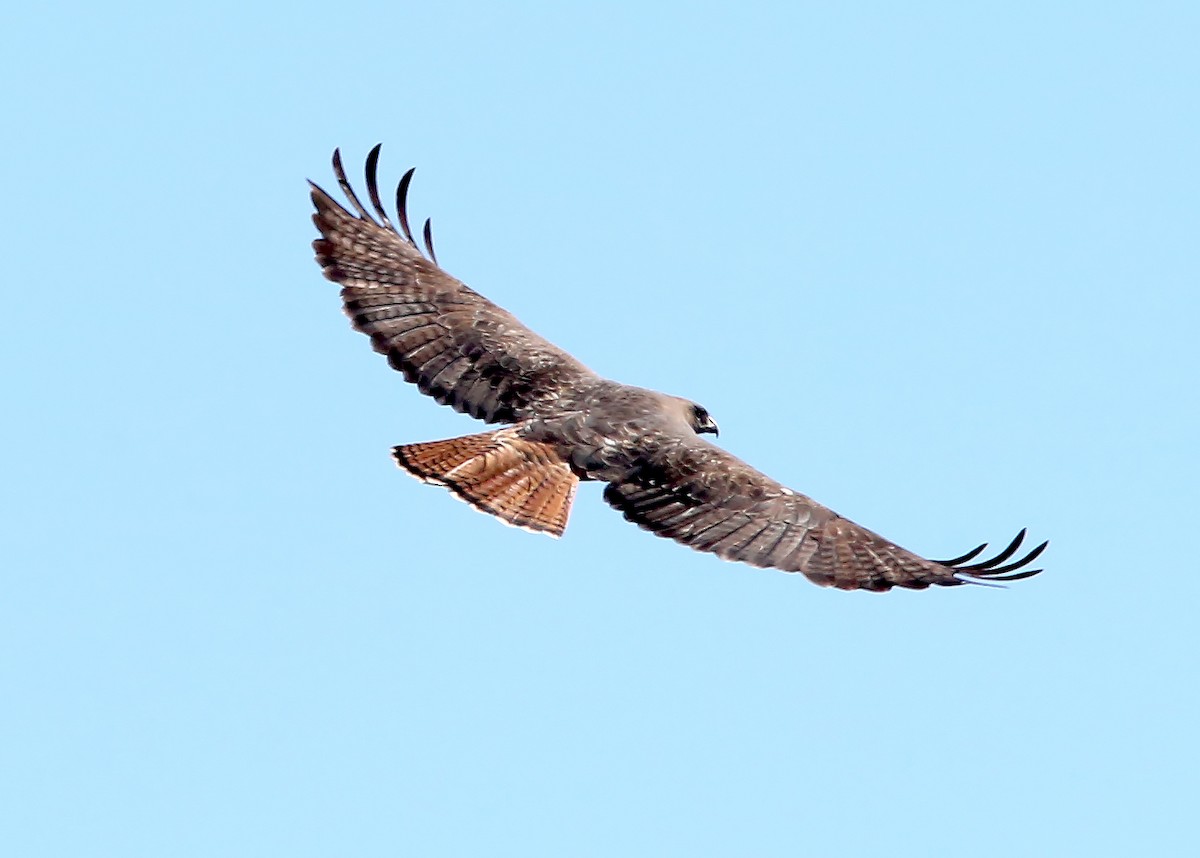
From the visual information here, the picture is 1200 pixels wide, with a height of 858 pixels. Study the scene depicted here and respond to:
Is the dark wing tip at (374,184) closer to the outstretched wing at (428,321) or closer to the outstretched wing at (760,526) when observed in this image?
the outstretched wing at (428,321)

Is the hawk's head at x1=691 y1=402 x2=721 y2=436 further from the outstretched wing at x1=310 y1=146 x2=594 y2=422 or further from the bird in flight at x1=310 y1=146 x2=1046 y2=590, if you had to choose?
the outstretched wing at x1=310 y1=146 x2=594 y2=422

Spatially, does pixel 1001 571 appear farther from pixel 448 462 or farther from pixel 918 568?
pixel 448 462

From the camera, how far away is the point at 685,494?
12453mm

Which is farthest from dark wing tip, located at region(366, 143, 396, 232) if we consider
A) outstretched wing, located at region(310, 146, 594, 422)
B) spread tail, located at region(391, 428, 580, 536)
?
spread tail, located at region(391, 428, 580, 536)

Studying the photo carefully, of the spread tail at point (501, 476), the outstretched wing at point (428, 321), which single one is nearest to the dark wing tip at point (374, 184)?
the outstretched wing at point (428, 321)

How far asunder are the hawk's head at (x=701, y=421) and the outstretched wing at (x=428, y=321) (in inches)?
32.3

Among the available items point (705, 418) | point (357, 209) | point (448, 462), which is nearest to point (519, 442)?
point (448, 462)

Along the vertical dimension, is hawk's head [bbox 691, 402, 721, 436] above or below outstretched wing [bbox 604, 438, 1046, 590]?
above

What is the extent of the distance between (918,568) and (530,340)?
11.2ft

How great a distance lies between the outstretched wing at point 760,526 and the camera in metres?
11.9

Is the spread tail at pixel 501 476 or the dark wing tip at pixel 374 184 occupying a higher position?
the dark wing tip at pixel 374 184

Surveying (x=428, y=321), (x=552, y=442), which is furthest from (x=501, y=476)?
(x=428, y=321)

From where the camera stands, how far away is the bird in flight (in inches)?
476

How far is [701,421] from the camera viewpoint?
13.9 metres
